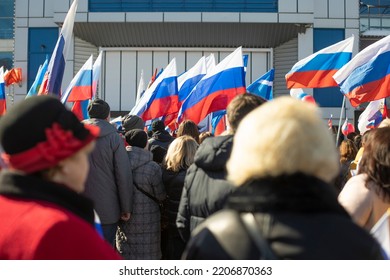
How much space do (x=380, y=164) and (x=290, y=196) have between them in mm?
1486

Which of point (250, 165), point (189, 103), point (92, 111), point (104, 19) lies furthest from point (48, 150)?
point (104, 19)

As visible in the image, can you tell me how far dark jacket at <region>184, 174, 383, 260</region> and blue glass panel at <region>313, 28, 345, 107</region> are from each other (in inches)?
1008

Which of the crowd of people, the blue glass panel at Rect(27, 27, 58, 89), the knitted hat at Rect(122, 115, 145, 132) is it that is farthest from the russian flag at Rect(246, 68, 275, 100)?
the blue glass panel at Rect(27, 27, 58, 89)

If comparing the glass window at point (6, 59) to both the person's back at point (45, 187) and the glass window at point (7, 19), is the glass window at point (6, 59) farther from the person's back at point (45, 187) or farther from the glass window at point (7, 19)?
the person's back at point (45, 187)

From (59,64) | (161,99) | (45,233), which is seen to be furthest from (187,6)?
(45,233)

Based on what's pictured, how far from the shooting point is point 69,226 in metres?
1.53

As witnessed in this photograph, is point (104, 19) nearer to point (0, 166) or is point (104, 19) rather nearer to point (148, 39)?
point (148, 39)

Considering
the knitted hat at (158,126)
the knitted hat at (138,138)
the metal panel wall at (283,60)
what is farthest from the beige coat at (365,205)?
the metal panel wall at (283,60)

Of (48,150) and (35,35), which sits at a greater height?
(35,35)

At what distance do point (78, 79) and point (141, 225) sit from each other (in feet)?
17.9

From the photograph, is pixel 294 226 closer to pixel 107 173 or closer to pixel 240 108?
pixel 240 108

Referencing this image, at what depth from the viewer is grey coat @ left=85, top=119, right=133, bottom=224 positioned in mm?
4660
